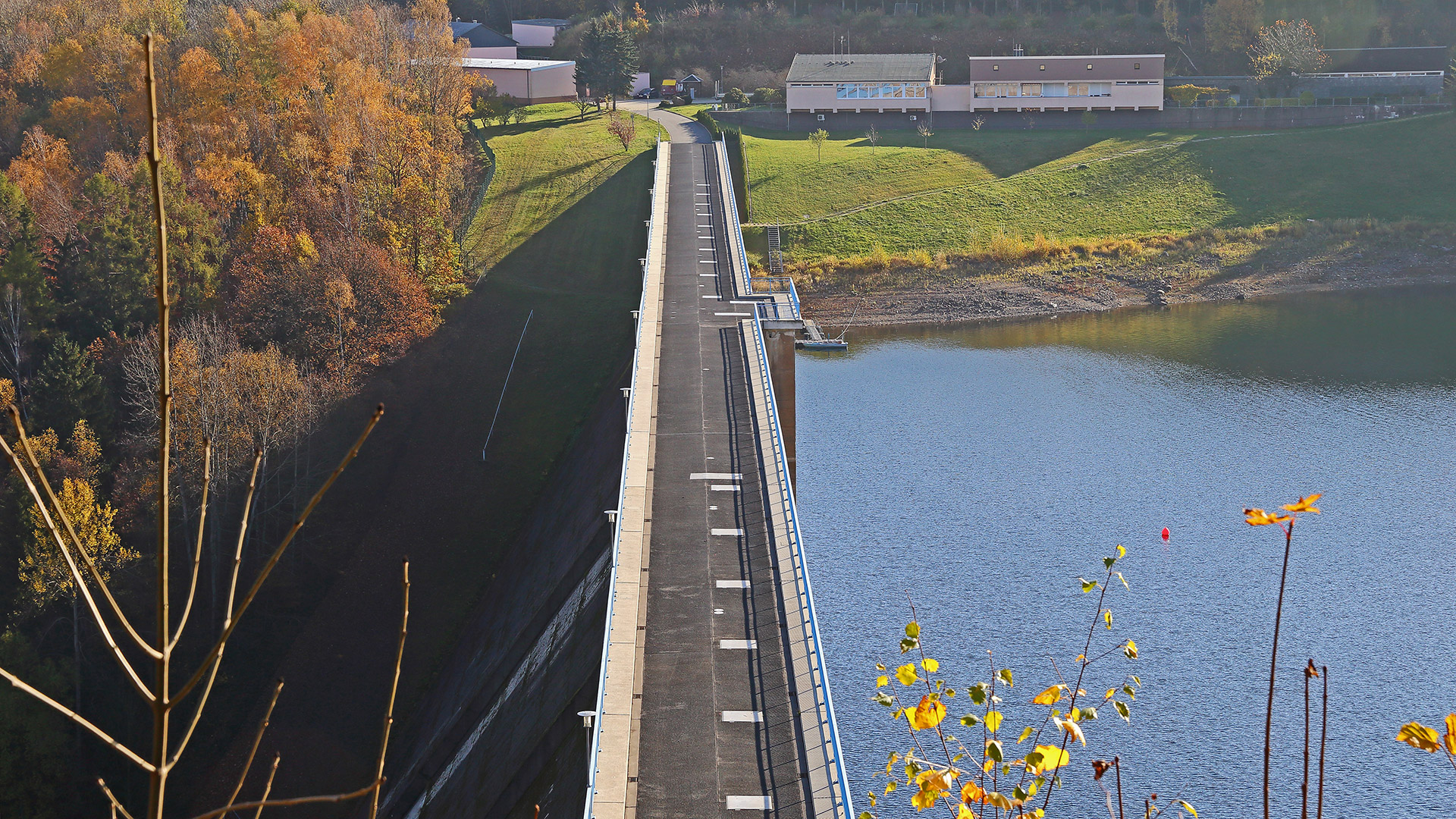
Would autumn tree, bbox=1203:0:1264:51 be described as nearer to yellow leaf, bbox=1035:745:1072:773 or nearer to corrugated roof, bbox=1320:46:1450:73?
corrugated roof, bbox=1320:46:1450:73

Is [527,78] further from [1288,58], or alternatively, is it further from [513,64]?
[1288,58]

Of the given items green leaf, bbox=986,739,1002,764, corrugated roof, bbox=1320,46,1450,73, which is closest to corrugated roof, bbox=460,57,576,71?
corrugated roof, bbox=1320,46,1450,73

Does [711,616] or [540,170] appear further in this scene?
[540,170]

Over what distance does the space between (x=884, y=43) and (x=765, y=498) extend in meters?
81.7

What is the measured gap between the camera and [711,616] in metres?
23.3

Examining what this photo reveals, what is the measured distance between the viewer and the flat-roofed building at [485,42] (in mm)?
96500

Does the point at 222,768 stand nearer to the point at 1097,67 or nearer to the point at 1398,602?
the point at 1398,602

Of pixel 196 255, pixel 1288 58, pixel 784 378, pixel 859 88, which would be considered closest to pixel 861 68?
pixel 859 88

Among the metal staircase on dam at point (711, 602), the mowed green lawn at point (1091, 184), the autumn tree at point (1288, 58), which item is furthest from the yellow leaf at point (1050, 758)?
the autumn tree at point (1288, 58)

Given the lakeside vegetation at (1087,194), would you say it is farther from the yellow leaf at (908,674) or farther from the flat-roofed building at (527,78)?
the yellow leaf at (908,674)

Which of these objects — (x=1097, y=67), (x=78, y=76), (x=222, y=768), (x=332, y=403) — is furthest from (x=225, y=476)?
(x=1097, y=67)

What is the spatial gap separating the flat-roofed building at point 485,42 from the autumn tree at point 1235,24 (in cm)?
5685

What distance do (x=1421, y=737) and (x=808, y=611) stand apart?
18.3 m

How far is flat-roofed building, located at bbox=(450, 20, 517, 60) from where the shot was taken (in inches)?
3799
